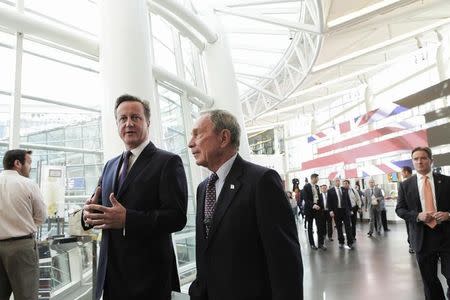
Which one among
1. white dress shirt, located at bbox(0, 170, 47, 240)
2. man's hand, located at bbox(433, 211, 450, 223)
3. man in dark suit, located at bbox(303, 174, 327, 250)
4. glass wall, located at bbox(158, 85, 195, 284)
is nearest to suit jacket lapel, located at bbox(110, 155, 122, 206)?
white dress shirt, located at bbox(0, 170, 47, 240)

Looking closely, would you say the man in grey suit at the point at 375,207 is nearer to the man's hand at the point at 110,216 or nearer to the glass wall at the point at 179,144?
the glass wall at the point at 179,144

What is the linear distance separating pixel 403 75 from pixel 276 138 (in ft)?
70.7

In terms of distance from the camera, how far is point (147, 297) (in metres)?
2.16

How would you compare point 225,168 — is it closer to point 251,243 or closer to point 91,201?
point 251,243

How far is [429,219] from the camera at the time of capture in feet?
13.0

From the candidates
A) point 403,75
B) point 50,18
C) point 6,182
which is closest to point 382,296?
point 6,182

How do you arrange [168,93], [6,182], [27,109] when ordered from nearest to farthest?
[6,182] → [27,109] → [168,93]

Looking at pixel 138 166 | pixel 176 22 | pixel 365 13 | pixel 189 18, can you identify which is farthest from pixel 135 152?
pixel 365 13

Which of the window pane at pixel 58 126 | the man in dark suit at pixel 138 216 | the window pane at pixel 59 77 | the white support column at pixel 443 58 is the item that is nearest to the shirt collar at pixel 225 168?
the man in dark suit at pixel 138 216

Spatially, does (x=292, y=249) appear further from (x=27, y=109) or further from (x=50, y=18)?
(x=50, y=18)

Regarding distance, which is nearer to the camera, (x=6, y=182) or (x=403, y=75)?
(x=6, y=182)

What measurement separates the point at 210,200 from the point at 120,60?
3936 millimetres

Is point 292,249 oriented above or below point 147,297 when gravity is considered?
above

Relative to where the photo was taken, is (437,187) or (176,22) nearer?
(437,187)
